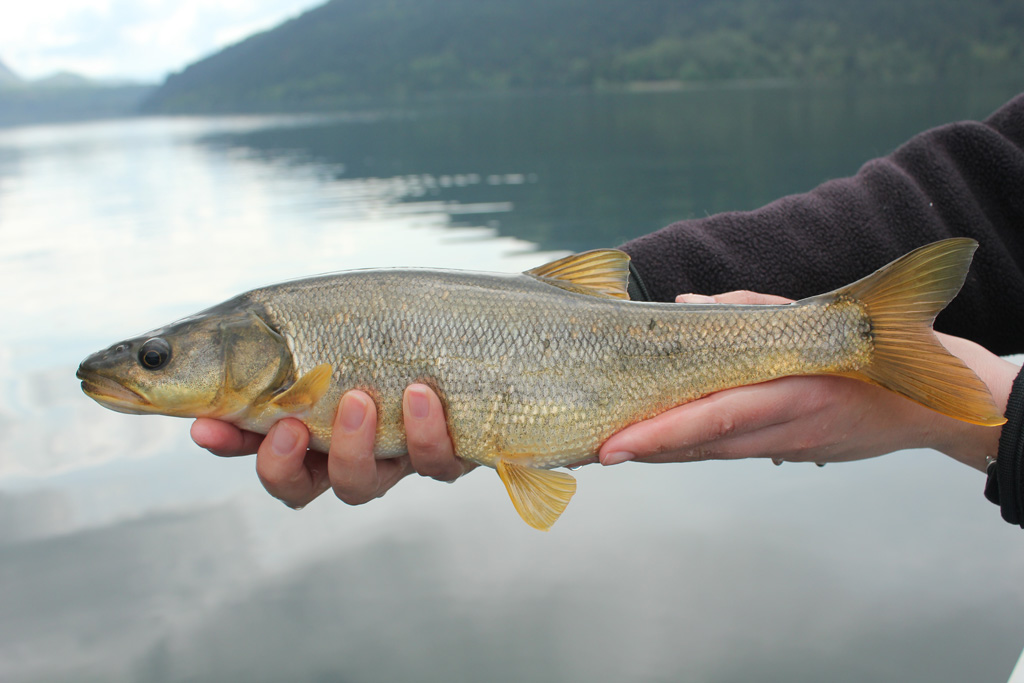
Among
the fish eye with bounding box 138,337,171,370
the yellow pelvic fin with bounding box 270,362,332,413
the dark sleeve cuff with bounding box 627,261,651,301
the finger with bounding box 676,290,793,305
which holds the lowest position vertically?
the dark sleeve cuff with bounding box 627,261,651,301

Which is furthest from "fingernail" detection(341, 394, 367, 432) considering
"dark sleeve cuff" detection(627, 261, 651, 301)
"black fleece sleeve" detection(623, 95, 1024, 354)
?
"black fleece sleeve" detection(623, 95, 1024, 354)

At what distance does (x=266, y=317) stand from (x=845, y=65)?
127m

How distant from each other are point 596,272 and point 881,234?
2.07m

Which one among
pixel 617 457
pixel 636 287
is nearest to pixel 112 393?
pixel 617 457

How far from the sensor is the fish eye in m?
Result: 3.42

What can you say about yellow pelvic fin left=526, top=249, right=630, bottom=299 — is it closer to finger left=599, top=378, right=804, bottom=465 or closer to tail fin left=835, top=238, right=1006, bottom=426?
finger left=599, top=378, right=804, bottom=465

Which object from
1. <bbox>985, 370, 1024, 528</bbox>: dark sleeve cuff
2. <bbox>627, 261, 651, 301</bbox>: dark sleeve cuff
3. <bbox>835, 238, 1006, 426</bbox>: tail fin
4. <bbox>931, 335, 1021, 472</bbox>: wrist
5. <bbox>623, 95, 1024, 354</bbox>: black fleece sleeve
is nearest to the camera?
<bbox>835, 238, 1006, 426</bbox>: tail fin

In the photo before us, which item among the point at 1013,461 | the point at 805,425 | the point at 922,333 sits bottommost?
the point at 1013,461

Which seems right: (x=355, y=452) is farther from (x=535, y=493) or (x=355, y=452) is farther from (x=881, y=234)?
(x=881, y=234)

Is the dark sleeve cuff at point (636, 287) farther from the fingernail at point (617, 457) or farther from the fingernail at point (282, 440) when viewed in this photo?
the fingernail at point (282, 440)

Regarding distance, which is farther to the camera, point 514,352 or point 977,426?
point 977,426

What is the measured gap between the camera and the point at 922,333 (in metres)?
3.14

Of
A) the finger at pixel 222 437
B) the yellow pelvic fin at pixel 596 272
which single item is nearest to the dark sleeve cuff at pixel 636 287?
the yellow pelvic fin at pixel 596 272

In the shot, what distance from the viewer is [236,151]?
158 ft
